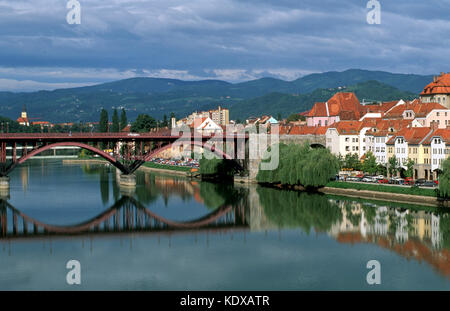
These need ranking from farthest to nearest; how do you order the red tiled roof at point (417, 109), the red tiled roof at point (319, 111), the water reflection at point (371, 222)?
the red tiled roof at point (319, 111)
the red tiled roof at point (417, 109)
the water reflection at point (371, 222)

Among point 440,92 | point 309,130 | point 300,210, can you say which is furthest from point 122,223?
point 440,92

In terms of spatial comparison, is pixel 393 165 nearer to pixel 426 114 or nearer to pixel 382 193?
pixel 382 193

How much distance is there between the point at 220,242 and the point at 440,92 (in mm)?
50053

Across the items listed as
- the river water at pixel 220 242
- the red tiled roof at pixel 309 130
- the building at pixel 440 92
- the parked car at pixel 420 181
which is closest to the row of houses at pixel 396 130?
the building at pixel 440 92

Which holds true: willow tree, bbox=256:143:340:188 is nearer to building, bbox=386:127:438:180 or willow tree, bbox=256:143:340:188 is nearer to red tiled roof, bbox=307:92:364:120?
building, bbox=386:127:438:180

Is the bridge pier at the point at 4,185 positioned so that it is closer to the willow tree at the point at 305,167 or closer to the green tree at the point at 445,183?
the willow tree at the point at 305,167

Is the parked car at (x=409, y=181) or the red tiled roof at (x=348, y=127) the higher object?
the red tiled roof at (x=348, y=127)

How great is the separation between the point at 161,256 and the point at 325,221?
43.0ft

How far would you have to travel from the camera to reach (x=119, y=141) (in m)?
68.8

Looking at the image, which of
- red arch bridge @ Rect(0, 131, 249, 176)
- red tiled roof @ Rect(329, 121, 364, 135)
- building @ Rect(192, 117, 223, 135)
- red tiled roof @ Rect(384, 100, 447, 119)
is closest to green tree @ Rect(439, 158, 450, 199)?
red tiled roof @ Rect(329, 121, 364, 135)

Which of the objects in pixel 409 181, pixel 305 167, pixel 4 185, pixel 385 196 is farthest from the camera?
pixel 4 185

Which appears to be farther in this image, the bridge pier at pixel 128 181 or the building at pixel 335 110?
the building at pixel 335 110

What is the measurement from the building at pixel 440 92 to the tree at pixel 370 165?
1985 centimetres

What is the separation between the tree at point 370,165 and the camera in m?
62.6
